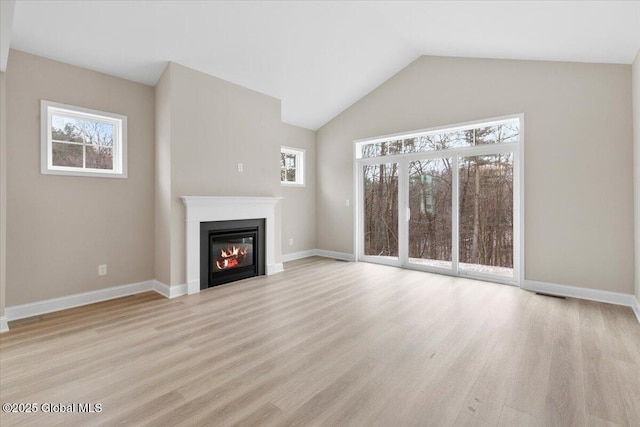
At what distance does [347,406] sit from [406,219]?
4.03 meters

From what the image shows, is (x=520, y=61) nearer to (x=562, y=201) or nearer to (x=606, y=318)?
(x=562, y=201)

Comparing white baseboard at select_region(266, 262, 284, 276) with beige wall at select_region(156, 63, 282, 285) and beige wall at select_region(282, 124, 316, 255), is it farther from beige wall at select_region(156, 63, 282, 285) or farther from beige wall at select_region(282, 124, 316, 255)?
beige wall at select_region(282, 124, 316, 255)

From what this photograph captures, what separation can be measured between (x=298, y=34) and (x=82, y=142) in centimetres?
300

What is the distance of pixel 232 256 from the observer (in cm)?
450

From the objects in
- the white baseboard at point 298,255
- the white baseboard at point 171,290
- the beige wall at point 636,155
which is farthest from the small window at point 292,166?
the beige wall at point 636,155

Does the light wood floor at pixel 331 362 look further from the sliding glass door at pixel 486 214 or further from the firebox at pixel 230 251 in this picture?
the sliding glass door at pixel 486 214

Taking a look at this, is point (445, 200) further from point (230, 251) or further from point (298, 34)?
point (230, 251)

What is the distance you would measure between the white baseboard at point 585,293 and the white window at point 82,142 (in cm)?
572

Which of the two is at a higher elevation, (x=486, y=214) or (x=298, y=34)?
(x=298, y=34)

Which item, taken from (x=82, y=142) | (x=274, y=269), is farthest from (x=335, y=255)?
(x=82, y=142)

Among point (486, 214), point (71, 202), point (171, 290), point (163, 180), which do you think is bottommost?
point (171, 290)

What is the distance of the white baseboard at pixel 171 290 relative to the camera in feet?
12.3

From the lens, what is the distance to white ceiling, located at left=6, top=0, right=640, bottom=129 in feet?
9.39

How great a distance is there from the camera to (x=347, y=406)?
173 centimetres
